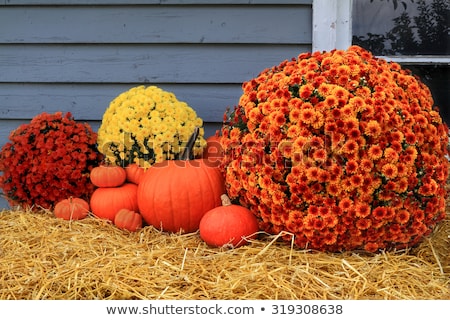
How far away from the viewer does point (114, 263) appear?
207 cm

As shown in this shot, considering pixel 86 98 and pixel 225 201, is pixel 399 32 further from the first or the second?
pixel 86 98

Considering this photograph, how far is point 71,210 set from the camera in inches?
107

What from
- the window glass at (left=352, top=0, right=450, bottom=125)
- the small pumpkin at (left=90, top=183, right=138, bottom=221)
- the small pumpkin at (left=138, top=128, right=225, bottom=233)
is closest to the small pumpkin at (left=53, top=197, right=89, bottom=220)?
the small pumpkin at (left=90, top=183, right=138, bottom=221)

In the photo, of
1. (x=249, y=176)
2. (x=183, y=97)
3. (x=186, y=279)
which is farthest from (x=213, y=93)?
(x=186, y=279)

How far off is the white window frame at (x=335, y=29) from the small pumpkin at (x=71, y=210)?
5.32ft

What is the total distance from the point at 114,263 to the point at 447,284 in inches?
52.9

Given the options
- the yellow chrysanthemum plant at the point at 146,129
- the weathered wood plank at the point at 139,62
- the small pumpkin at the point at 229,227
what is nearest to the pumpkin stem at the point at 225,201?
the small pumpkin at the point at 229,227

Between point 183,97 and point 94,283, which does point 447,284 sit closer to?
point 94,283

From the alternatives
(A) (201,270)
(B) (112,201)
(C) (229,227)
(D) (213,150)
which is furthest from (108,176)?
(A) (201,270)

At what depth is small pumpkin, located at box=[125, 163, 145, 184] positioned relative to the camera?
110 inches

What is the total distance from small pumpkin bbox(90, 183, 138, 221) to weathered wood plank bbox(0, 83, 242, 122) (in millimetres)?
668

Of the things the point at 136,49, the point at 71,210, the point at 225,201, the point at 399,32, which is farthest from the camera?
the point at 136,49

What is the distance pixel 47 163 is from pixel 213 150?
3.08 feet

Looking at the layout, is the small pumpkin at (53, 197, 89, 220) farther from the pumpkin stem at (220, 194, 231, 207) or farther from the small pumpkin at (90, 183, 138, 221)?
the pumpkin stem at (220, 194, 231, 207)
